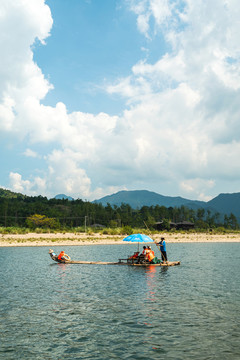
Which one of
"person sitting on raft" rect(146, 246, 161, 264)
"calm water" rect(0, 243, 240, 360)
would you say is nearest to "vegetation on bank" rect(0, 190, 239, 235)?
"person sitting on raft" rect(146, 246, 161, 264)

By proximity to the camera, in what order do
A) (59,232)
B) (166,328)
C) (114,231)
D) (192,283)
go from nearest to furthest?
1. (166,328)
2. (192,283)
3. (59,232)
4. (114,231)

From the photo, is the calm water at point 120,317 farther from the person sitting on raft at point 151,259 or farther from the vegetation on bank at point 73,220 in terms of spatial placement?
the vegetation on bank at point 73,220

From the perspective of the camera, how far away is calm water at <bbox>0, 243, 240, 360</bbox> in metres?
11.2

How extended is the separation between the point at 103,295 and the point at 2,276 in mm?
12315

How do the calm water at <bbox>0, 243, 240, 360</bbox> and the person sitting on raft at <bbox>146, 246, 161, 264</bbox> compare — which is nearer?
the calm water at <bbox>0, 243, 240, 360</bbox>

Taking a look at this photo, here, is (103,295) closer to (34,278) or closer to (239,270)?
(34,278)

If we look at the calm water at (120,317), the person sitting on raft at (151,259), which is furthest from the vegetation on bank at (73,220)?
the calm water at (120,317)

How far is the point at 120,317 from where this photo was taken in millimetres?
15008

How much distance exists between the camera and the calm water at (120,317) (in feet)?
36.6

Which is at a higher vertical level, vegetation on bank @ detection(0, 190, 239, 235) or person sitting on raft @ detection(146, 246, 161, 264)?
vegetation on bank @ detection(0, 190, 239, 235)

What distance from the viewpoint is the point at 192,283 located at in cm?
2416

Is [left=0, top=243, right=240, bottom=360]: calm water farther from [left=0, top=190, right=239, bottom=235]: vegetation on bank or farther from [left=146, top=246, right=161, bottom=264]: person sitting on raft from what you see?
[left=0, top=190, right=239, bottom=235]: vegetation on bank

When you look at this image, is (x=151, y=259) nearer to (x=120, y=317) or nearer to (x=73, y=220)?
(x=120, y=317)

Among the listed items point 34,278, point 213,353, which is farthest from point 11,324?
point 34,278
